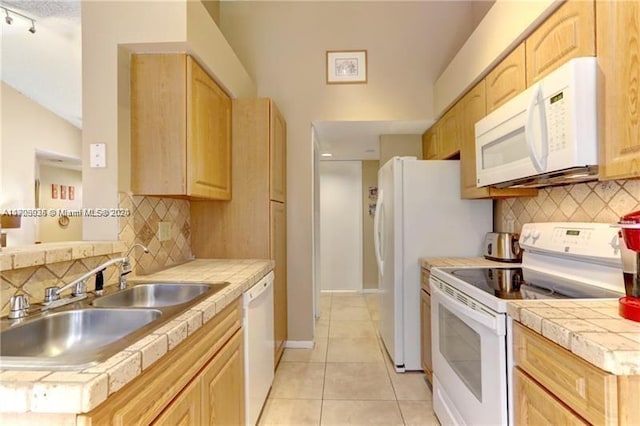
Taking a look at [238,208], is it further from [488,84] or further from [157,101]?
[488,84]

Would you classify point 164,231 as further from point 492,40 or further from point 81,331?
point 492,40

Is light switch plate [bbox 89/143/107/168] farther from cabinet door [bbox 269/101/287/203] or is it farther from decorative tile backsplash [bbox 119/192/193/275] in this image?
cabinet door [bbox 269/101/287/203]

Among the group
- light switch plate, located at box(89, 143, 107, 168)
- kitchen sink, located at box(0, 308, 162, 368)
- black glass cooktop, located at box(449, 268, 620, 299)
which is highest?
light switch plate, located at box(89, 143, 107, 168)

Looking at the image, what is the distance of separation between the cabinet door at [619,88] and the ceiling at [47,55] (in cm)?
226

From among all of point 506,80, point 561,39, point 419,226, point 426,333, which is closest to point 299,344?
point 426,333

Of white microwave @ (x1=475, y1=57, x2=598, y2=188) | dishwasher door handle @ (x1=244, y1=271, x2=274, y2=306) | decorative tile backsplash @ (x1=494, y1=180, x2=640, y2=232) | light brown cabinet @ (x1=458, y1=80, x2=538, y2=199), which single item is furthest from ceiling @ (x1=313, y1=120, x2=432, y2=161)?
dishwasher door handle @ (x1=244, y1=271, x2=274, y2=306)

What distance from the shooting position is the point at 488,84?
6.55 feet

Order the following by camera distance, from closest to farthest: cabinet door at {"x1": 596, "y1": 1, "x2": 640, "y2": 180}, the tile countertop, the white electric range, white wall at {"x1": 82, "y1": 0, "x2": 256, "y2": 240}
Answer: the tile countertop, cabinet door at {"x1": 596, "y1": 1, "x2": 640, "y2": 180}, the white electric range, white wall at {"x1": 82, "y1": 0, "x2": 256, "y2": 240}

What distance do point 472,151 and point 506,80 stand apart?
52 centimetres

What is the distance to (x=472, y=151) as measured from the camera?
87.0 inches

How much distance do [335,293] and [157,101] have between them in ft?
12.9

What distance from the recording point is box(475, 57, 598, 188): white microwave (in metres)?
1.19

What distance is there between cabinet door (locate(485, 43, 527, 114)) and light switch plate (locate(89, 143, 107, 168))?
6.96 feet

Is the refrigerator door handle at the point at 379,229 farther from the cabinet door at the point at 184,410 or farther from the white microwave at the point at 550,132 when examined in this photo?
the cabinet door at the point at 184,410
